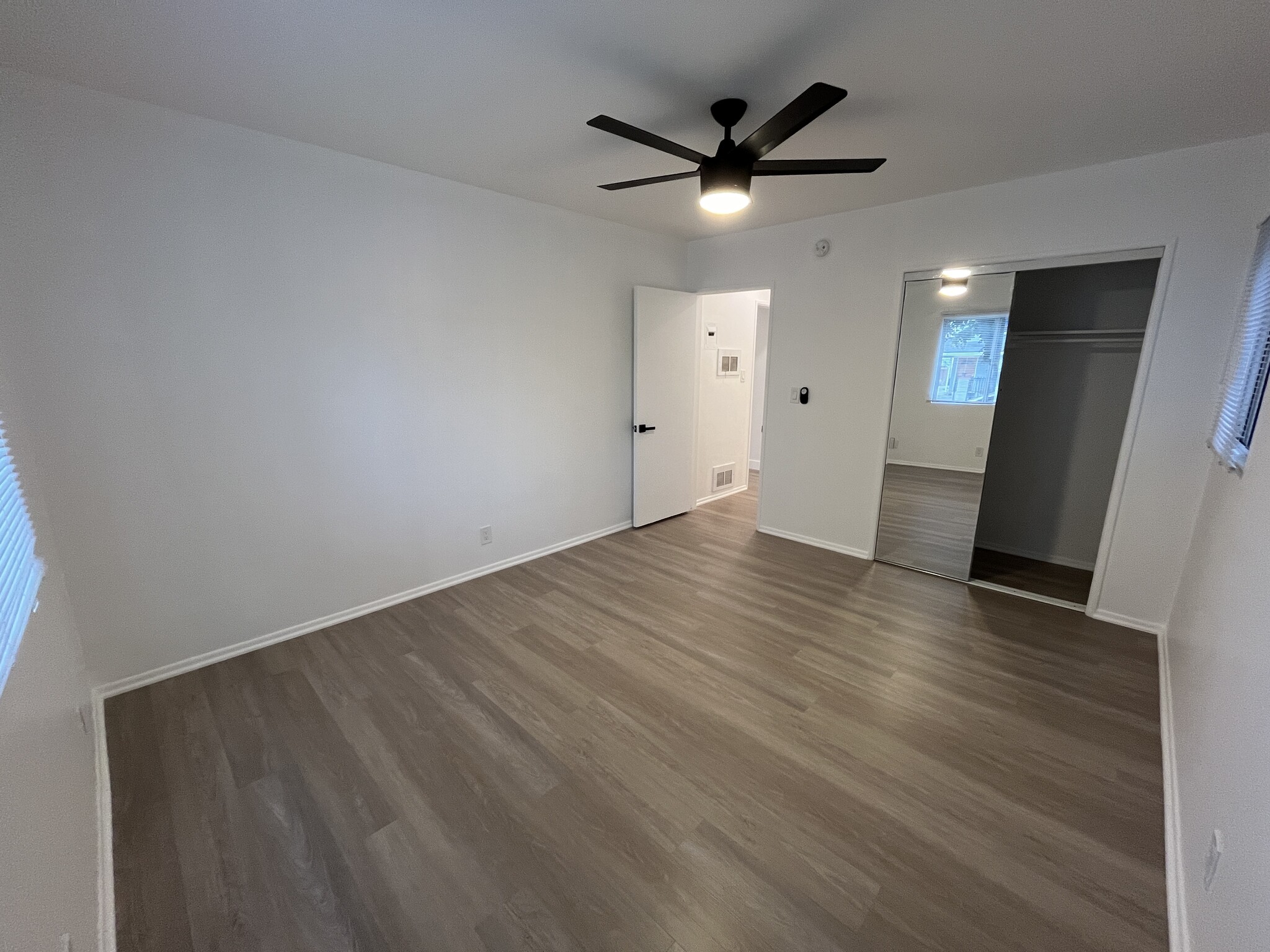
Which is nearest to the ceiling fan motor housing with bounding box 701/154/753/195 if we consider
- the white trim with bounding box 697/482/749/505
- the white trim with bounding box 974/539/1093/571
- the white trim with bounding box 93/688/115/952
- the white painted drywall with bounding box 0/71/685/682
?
the white painted drywall with bounding box 0/71/685/682

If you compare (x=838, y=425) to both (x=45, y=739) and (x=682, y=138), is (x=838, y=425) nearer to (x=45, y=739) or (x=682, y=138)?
(x=682, y=138)

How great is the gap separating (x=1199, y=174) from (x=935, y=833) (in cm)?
335

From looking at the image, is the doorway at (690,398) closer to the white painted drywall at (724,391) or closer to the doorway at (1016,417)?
the white painted drywall at (724,391)

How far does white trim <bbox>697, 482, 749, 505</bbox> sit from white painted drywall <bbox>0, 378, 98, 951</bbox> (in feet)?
15.1

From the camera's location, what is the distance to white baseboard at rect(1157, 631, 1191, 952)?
1.35 meters

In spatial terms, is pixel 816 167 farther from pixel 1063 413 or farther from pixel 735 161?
pixel 1063 413

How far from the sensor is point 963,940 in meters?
1.35

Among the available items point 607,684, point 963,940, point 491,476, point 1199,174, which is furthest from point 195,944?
point 1199,174

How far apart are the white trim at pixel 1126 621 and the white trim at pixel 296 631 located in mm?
3635

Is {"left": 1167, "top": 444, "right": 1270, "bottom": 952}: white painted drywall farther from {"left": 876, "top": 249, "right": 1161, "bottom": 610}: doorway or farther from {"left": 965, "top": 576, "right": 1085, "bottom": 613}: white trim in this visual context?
{"left": 876, "top": 249, "right": 1161, "bottom": 610}: doorway

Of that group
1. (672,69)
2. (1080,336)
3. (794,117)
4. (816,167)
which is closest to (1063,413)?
(1080,336)

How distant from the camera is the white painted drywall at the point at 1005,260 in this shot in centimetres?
251

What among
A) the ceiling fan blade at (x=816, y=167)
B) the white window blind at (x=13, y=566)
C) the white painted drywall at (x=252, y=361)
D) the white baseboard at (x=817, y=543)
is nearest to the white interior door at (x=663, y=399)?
the white painted drywall at (x=252, y=361)

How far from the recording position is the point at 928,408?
3.59 metres
